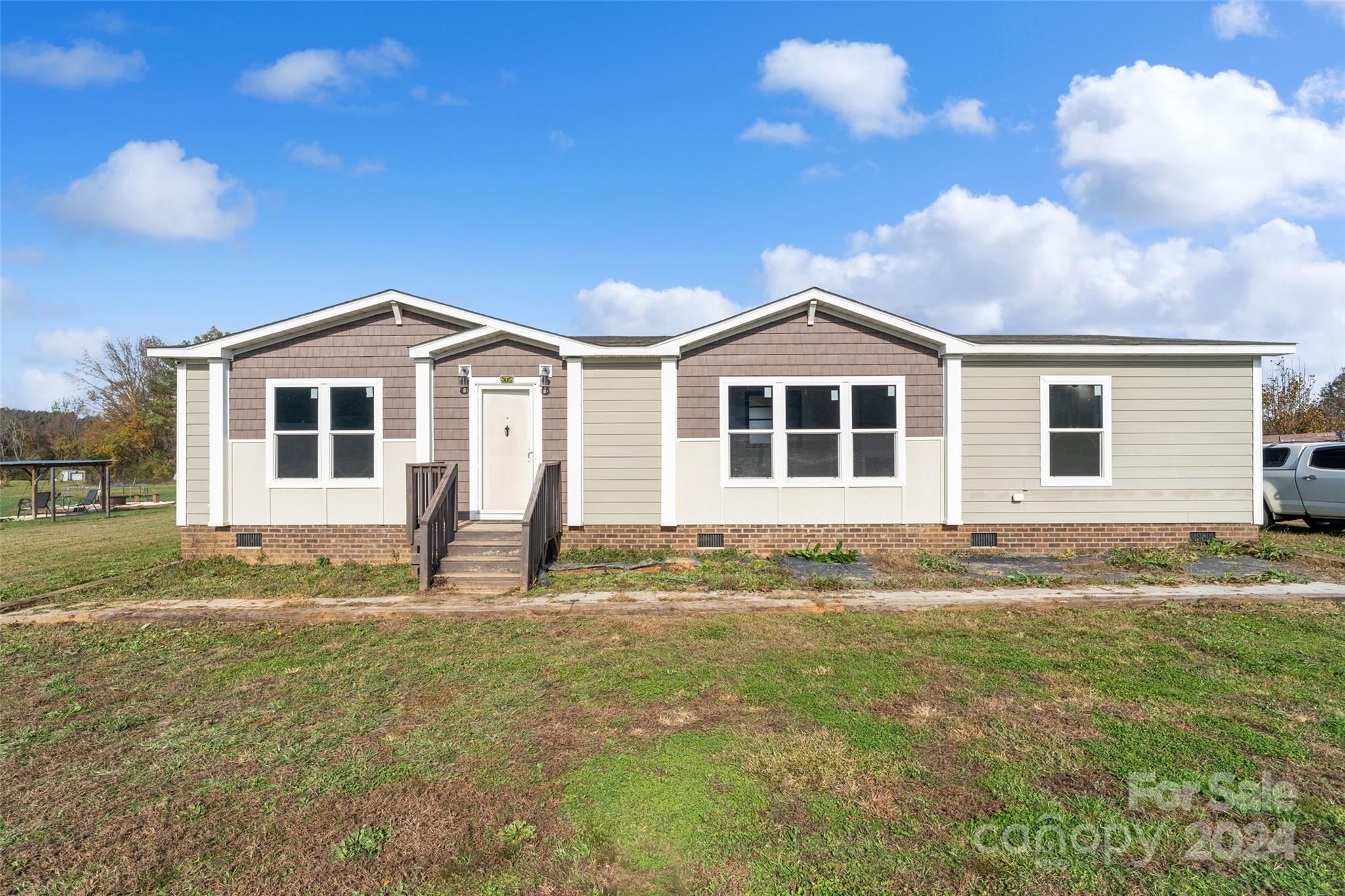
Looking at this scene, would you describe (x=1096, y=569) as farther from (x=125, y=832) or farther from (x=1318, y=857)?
(x=125, y=832)

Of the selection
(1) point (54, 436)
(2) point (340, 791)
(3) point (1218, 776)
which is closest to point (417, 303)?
(2) point (340, 791)

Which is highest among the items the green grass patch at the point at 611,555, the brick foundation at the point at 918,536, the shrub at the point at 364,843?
the brick foundation at the point at 918,536

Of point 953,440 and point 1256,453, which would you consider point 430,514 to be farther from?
point 1256,453

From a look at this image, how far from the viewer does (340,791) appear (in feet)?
→ 9.79

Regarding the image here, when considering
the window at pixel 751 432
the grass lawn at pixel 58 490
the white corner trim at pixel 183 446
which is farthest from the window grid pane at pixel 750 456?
the grass lawn at pixel 58 490

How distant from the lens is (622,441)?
943 centimetres

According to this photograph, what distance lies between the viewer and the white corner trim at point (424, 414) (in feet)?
30.5

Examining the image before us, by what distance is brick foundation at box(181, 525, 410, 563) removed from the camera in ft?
30.5

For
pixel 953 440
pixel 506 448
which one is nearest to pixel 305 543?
pixel 506 448

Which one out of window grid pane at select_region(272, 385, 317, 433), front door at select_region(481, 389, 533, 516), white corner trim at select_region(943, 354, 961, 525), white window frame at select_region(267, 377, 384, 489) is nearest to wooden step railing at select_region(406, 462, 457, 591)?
front door at select_region(481, 389, 533, 516)

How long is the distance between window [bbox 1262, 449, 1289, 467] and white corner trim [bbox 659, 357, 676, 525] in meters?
11.1

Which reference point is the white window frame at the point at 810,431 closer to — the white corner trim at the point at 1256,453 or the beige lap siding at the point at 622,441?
the beige lap siding at the point at 622,441

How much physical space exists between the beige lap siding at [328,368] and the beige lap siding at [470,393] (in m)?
0.45

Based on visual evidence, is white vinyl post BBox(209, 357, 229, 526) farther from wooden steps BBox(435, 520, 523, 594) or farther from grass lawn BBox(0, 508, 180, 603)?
wooden steps BBox(435, 520, 523, 594)
